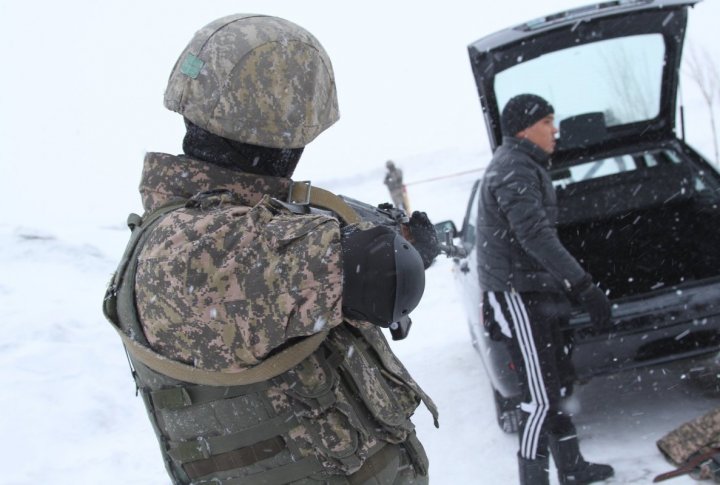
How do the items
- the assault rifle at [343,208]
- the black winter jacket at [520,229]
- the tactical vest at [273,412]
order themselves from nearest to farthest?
1. the tactical vest at [273,412]
2. the assault rifle at [343,208]
3. the black winter jacket at [520,229]

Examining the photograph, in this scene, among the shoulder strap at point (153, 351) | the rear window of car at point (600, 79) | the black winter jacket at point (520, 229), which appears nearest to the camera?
the shoulder strap at point (153, 351)

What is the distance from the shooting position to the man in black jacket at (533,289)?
3217 mm

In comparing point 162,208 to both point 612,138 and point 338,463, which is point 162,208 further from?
point 612,138

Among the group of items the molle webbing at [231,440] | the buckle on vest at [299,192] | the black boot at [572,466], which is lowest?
the black boot at [572,466]

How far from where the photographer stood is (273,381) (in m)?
1.44

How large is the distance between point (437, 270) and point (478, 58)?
595 centimetres

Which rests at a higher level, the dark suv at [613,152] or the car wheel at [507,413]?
the dark suv at [613,152]

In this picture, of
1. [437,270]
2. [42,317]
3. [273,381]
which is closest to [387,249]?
[273,381]

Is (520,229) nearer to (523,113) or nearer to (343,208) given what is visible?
(523,113)

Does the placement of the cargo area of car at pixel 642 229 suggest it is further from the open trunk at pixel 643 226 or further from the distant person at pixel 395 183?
the distant person at pixel 395 183

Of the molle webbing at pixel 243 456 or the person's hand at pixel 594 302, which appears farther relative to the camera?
the person's hand at pixel 594 302

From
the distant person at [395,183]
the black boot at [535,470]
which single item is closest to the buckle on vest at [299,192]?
the black boot at [535,470]

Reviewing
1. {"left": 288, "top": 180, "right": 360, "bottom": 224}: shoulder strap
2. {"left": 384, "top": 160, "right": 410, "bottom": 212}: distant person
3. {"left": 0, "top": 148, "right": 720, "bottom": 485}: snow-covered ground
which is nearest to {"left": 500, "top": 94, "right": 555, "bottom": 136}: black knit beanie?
{"left": 0, "top": 148, "right": 720, "bottom": 485}: snow-covered ground

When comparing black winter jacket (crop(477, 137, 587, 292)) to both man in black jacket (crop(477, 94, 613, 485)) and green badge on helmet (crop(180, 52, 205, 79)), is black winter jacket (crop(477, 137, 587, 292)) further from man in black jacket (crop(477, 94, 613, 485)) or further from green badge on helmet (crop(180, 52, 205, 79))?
green badge on helmet (crop(180, 52, 205, 79))
